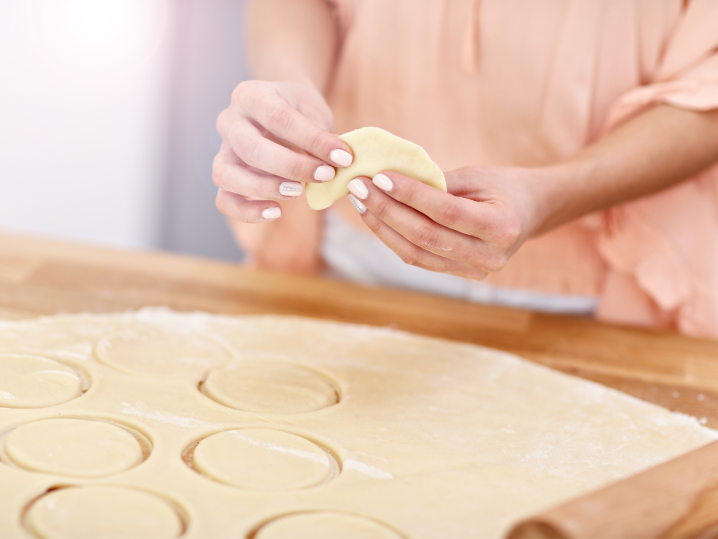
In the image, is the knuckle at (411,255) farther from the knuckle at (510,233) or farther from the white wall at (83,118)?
the white wall at (83,118)

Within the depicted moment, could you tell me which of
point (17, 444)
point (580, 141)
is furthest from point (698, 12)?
point (17, 444)

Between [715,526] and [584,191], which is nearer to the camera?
[715,526]

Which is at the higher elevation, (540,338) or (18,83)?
(18,83)

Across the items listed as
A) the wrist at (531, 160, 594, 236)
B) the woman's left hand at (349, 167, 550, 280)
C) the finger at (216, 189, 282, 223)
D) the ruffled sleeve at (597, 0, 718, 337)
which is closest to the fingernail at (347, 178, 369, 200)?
the woman's left hand at (349, 167, 550, 280)

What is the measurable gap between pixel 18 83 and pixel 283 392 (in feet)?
7.16

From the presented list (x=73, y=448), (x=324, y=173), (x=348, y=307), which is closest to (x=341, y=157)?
(x=324, y=173)

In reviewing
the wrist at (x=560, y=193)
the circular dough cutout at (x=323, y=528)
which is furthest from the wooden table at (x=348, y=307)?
the circular dough cutout at (x=323, y=528)

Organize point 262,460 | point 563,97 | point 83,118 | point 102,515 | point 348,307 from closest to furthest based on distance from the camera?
point 102,515 < point 262,460 < point 563,97 < point 348,307 < point 83,118

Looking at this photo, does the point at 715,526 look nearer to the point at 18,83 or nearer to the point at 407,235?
the point at 407,235

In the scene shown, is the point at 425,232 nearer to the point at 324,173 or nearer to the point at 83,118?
the point at 324,173

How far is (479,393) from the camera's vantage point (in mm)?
938

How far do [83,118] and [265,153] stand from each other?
231 centimetres

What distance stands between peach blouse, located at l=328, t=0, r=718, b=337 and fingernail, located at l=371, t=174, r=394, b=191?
346 mm

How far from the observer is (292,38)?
3.82ft
